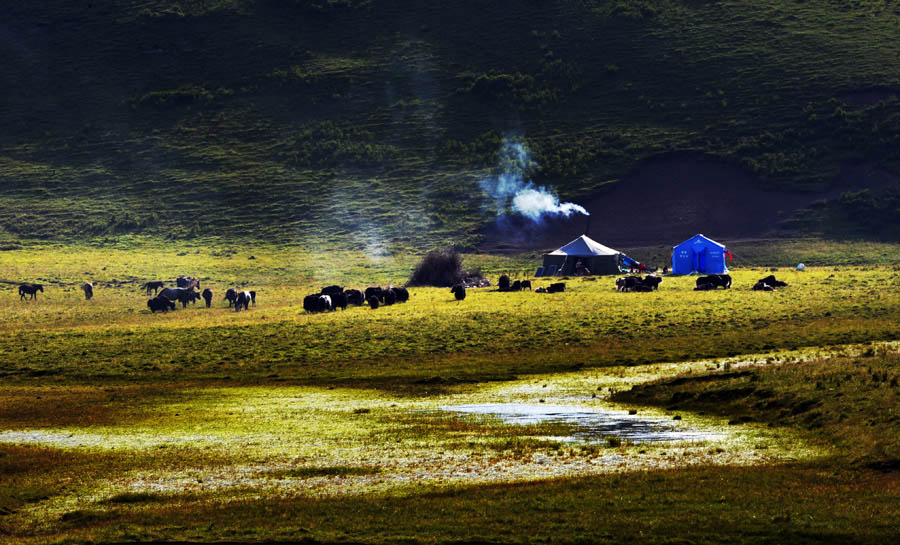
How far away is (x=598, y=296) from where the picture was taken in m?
70.2

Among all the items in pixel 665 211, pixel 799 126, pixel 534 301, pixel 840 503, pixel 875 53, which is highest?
pixel 875 53

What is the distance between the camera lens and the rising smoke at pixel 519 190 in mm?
126688

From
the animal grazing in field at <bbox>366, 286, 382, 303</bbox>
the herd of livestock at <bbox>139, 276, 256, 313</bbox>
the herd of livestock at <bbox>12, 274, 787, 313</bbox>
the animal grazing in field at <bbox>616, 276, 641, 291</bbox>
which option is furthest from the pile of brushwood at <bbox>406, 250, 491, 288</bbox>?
the animal grazing in field at <bbox>366, 286, 382, 303</bbox>

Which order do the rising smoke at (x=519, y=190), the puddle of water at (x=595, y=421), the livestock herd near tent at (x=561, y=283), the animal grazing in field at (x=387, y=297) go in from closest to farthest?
the puddle of water at (x=595, y=421), the animal grazing in field at (x=387, y=297), the livestock herd near tent at (x=561, y=283), the rising smoke at (x=519, y=190)

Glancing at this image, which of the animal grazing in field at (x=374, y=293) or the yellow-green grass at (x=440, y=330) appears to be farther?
the animal grazing in field at (x=374, y=293)

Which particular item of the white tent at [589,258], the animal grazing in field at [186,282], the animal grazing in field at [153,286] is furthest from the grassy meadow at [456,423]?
the white tent at [589,258]

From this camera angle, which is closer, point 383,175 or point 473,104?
point 383,175

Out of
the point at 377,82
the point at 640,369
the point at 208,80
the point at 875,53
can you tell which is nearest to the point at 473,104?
the point at 377,82

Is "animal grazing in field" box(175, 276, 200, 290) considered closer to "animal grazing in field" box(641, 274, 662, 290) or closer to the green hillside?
the green hillside

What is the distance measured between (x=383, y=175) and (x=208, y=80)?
46175mm

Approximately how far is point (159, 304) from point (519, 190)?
232ft

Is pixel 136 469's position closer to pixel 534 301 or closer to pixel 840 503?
pixel 840 503

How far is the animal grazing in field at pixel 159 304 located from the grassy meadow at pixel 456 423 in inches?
68.3

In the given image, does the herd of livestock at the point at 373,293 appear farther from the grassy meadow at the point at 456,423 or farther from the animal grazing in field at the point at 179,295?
the grassy meadow at the point at 456,423
